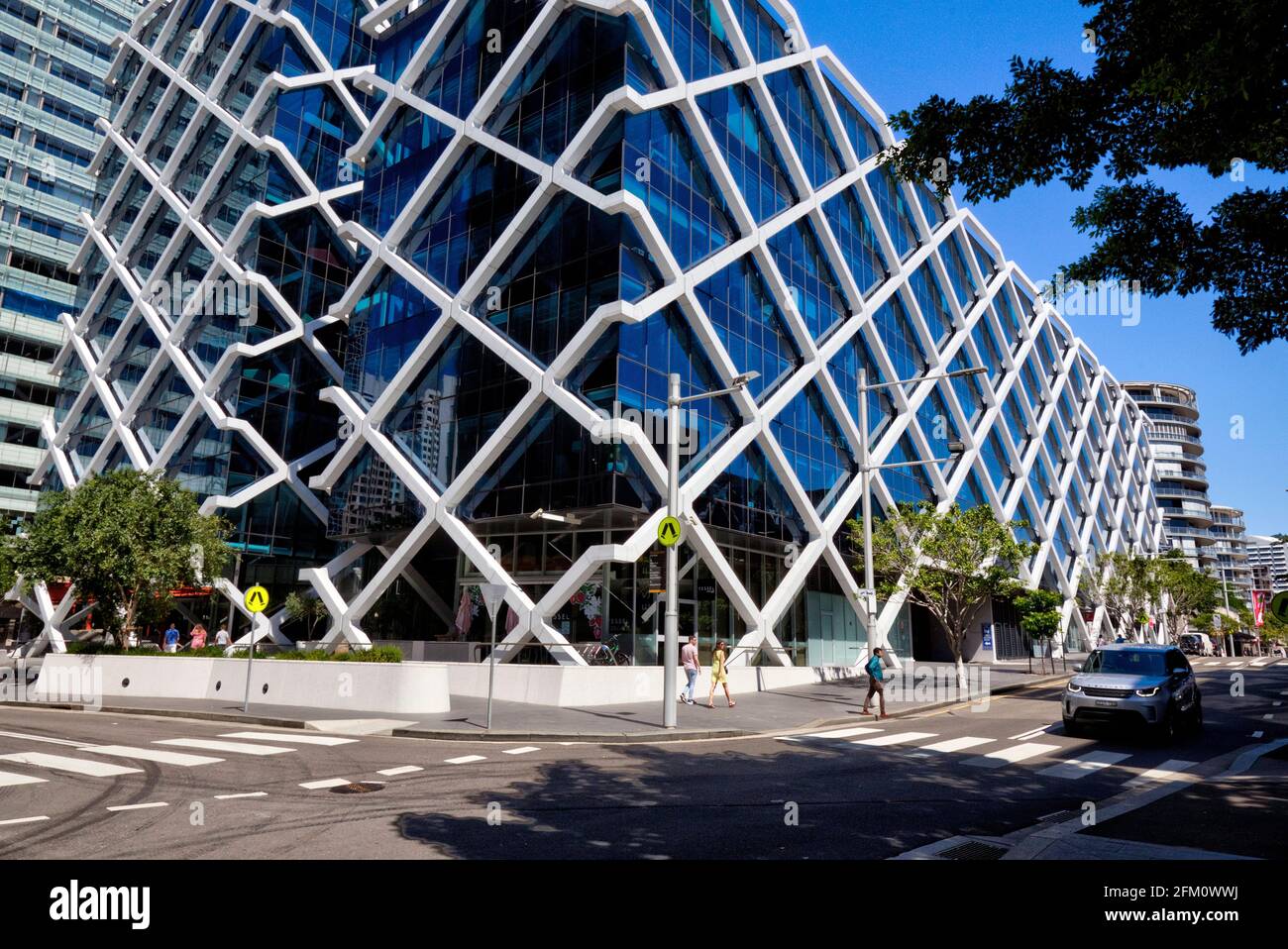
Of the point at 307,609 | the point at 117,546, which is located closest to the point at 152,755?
the point at 117,546

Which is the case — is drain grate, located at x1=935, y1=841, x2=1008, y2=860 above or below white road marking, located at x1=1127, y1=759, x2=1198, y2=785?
above

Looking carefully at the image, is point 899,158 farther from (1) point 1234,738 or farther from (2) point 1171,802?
(1) point 1234,738

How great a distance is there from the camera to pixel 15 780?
29.9 feet

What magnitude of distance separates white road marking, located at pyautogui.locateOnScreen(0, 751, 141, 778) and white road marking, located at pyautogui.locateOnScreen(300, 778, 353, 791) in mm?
2478

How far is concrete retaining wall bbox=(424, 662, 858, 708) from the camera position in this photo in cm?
2017

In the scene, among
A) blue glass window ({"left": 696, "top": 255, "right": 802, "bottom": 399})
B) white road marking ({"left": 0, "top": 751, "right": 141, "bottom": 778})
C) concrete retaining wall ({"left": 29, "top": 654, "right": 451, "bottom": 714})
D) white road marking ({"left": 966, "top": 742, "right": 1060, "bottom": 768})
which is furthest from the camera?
blue glass window ({"left": 696, "top": 255, "right": 802, "bottom": 399})

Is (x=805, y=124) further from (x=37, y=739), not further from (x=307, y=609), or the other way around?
(x=37, y=739)

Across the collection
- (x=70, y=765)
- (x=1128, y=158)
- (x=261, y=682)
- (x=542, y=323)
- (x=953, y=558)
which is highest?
(x=542, y=323)

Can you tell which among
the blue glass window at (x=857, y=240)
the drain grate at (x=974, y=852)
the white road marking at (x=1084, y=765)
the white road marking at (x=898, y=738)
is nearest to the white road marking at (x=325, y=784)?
the drain grate at (x=974, y=852)

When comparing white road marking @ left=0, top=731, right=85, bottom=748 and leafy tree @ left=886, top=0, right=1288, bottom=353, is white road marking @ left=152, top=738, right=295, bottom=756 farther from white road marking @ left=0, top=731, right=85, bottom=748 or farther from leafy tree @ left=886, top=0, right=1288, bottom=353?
leafy tree @ left=886, top=0, right=1288, bottom=353

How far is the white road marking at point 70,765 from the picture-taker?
991 cm

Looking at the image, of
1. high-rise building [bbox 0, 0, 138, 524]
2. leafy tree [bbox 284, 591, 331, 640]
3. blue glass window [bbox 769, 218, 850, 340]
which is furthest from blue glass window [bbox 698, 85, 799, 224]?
high-rise building [bbox 0, 0, 138, 524]

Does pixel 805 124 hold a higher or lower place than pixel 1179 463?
higher

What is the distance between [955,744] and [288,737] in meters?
11.7
